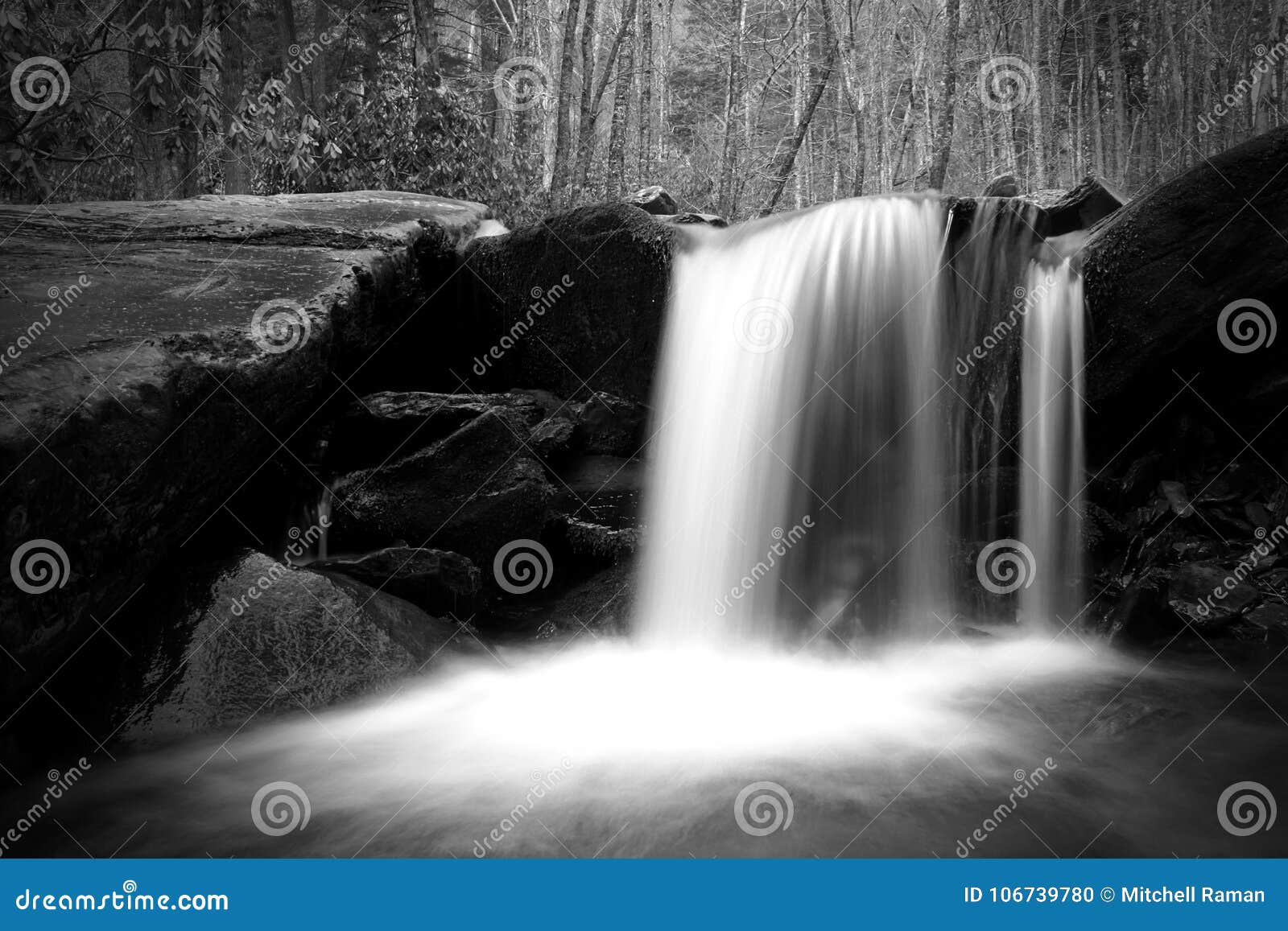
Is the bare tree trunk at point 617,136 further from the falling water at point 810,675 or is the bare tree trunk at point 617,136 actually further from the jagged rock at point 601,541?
the jagged rock at point 601,541

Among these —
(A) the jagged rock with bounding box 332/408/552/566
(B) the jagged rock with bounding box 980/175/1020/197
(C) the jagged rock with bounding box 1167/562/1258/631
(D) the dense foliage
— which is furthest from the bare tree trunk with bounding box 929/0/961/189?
(A) the jagged rock with bounding box 332/408/552/566

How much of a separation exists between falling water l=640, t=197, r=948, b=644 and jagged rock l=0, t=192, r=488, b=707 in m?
2.53

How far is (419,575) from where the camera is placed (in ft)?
17.4

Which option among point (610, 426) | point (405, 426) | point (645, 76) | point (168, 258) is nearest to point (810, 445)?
point (610, 426)

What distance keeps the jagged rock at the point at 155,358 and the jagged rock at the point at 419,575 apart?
0.89 meters

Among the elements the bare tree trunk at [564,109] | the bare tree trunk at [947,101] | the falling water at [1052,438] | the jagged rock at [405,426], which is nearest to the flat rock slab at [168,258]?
the jagged rock at [405,426]

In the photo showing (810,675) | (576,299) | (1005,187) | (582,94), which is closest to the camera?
(810,675)

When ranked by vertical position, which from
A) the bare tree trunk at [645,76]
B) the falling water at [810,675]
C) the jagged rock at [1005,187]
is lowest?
the falling water at [810,675]

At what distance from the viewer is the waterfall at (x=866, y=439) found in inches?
222

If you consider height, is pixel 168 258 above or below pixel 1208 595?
above

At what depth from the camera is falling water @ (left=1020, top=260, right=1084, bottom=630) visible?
5531mm

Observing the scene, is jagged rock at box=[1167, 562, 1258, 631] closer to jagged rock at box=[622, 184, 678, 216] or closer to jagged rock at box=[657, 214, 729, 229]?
jagged rock at box=[657, 214, 729, 229]

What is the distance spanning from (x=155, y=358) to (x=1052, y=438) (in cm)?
548

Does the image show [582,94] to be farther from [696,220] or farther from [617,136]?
[696,220]
